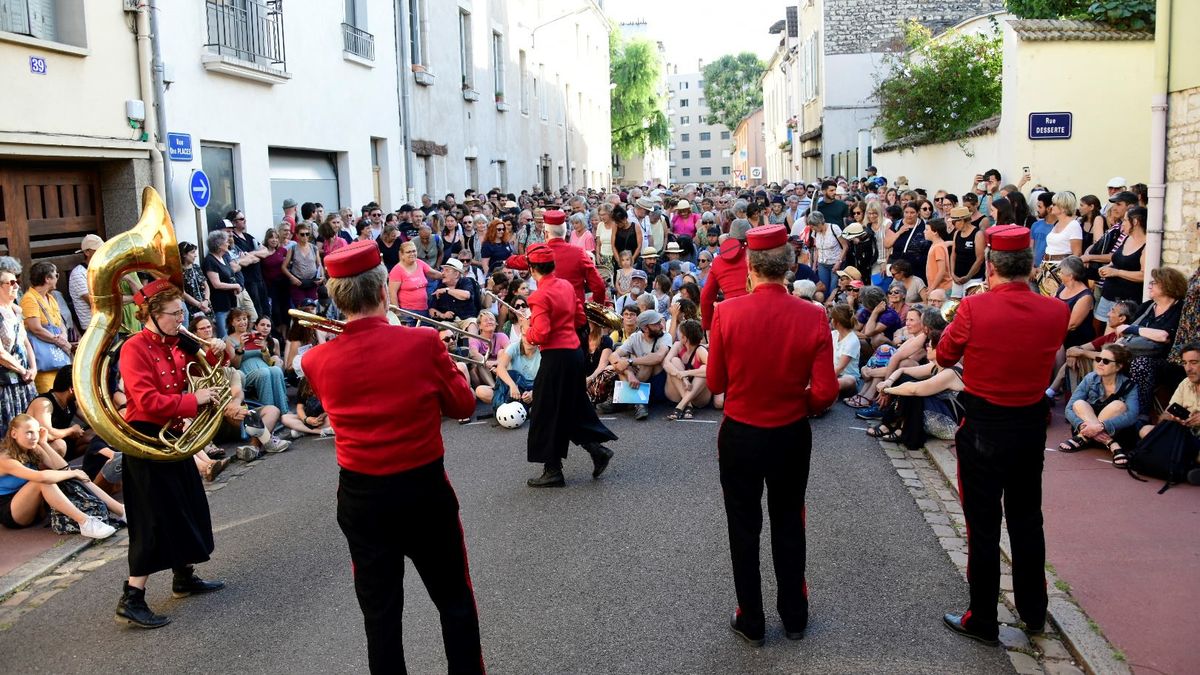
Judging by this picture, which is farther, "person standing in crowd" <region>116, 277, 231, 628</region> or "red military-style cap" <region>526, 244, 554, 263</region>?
"red military-style cap" <region>526, 244, 554, 263</region>

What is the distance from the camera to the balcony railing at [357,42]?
60.0ft

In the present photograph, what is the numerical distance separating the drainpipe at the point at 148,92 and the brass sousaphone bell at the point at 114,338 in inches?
277

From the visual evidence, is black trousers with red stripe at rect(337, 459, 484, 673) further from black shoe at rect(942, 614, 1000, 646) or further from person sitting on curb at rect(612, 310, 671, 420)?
person sitting on curb at rect(612, 310, 671, 420)

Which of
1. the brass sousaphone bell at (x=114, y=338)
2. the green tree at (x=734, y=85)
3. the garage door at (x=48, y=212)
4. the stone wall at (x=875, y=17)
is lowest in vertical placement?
the brass sousaphone bell at (x=114, y=338)

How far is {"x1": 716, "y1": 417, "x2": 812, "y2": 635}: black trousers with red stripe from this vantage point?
196 inches

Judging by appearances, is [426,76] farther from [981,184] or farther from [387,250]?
[981,184]

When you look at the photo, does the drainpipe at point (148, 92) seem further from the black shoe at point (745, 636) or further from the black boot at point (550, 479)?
the black shoe at point (745, 636)

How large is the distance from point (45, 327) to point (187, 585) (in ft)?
14.9

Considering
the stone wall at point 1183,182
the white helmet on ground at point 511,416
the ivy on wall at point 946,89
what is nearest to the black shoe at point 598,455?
the white helmet on ground at point 511,416

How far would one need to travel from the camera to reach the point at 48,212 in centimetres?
1153

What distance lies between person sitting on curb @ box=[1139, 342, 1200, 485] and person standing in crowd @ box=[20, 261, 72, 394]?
8.90 m

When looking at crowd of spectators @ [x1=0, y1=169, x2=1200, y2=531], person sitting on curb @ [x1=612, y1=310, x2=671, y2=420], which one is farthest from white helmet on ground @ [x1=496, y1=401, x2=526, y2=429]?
person sitting on curb @ [x1=612, y1=310, x2=671, y2=420]

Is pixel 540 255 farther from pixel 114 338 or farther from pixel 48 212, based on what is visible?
pixel 48 212

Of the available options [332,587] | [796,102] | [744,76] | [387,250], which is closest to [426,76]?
[387,250]
